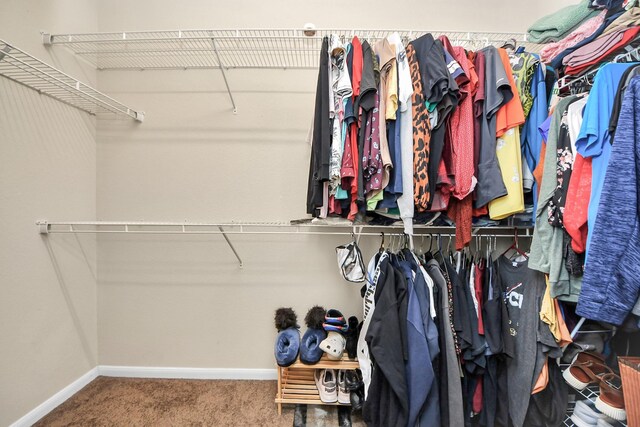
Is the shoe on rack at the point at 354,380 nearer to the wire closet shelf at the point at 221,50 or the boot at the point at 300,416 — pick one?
the boot at the point at 300,416

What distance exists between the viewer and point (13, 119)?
1.24m

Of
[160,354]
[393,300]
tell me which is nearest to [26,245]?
[160,354]

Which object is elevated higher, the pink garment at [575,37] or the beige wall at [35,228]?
the pink garment at [575,37]

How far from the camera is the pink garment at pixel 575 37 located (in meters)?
1.05

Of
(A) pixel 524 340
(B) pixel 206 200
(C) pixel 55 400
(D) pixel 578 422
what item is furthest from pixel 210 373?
(D) pixel 578 422

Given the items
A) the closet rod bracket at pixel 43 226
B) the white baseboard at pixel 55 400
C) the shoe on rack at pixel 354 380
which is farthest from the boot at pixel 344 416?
the closet rod bracket at pixel 43 226

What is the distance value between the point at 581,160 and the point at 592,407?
1002mm

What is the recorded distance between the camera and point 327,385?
140cm

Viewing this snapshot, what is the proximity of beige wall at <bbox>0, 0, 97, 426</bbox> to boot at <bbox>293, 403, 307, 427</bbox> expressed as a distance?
1306mm

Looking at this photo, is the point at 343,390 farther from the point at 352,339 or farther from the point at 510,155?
the point at 510,155

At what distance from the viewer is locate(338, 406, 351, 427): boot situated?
132 centimetres

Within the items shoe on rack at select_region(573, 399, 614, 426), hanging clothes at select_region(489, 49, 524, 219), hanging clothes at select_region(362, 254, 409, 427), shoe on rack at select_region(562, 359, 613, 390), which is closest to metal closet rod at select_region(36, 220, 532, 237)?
hanging clothes at select_region(489, 49, 524, 219)

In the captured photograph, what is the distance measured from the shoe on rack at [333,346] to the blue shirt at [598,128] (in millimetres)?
1075

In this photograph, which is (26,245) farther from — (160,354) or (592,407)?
(592,407)
